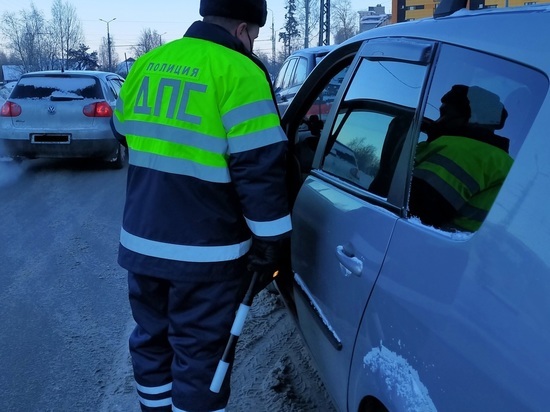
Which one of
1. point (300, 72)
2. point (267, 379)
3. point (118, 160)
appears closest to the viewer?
point (267, 379)

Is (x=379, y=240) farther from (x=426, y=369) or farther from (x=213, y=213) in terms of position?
(x=213, y=213)

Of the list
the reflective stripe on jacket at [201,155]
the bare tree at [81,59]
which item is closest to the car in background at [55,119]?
the reflective stripe on jacket at [201,155]

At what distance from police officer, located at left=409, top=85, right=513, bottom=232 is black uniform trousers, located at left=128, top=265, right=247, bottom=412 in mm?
982

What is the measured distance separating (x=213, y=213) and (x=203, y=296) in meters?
0.34

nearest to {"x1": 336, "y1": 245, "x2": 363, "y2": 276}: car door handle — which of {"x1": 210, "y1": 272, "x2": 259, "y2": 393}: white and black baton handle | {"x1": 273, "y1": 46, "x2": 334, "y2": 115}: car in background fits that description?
{"x1": 210, "y1": 272, "x2": 259, "y2": 393}: white and black baton handle

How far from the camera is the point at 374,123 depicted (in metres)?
2.33

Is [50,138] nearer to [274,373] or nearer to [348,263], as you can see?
[274,373]

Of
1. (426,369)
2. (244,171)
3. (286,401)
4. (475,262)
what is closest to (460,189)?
(475,262)

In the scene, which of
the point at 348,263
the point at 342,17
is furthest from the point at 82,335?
the point at 342,17

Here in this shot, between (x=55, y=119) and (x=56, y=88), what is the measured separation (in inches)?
21.8

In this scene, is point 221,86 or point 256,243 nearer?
point 221,86

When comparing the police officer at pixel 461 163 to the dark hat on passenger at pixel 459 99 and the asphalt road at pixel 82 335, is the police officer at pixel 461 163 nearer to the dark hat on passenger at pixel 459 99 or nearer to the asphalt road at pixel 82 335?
the dark hat on passenger at pixel 459 99

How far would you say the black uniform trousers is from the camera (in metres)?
2.46

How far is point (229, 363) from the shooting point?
8.20 ft
